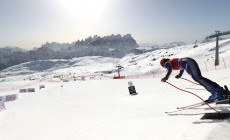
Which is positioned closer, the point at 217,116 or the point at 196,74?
the point at 217,116

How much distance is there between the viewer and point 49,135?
11.4m

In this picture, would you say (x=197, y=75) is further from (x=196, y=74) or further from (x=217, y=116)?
(x=217, y=116)

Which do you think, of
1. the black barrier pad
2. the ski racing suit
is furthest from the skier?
the black barrier pad

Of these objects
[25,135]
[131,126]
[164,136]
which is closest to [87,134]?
[131,126]

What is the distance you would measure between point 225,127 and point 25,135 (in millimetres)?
11018

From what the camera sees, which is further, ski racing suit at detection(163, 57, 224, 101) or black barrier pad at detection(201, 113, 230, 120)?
ski racing suit at detection(163, 57, 224, 101)

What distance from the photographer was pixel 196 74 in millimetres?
8680

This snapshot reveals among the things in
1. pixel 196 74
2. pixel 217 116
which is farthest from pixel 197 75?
pixel 217 116

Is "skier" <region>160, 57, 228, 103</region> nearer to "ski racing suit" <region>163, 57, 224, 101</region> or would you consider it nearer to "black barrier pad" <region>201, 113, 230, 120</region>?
"ski racing suit" <region>163, 57, 224, 101</region>

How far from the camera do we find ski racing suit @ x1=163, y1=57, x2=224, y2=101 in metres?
8.20

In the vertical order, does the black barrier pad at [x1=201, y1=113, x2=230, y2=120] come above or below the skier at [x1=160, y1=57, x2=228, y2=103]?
below

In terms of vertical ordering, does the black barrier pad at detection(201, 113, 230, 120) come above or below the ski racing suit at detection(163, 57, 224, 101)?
below

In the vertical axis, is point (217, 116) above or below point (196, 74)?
below

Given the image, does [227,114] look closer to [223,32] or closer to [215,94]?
[215,94]
